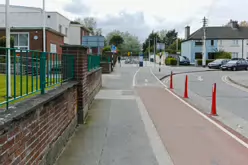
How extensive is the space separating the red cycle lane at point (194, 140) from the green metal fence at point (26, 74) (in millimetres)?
2668

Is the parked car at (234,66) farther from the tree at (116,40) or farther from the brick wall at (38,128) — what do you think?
the tree at (116,40)

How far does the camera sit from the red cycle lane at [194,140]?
5832mm

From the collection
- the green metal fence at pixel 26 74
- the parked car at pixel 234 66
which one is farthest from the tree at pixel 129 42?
the green metal fence at pixel 26 74

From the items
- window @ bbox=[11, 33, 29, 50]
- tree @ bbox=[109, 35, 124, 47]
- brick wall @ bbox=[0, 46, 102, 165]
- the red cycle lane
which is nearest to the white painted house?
tree @ bbox=[109, 35, 124, 47]

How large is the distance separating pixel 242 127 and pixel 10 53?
668 cm

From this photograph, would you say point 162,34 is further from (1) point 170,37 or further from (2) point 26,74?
(2) point 26,74

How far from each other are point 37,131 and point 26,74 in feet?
2.76

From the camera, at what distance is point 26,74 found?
187 inches

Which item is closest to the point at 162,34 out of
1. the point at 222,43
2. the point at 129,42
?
the point at 129,42

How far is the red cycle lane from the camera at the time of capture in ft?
19.1

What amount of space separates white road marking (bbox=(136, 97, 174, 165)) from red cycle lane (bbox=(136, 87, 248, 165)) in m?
0.09

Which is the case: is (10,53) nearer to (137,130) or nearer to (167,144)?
(167,144)

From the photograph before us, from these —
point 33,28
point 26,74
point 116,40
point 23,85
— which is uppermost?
point 116,40

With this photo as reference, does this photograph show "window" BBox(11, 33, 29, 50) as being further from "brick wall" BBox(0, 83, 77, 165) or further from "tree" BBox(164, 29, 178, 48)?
"tree" BBox(164, 29, 178, 48)
